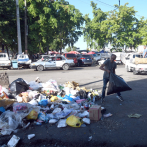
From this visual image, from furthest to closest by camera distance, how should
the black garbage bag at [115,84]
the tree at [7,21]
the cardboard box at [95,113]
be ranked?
the tree at [7,21]
the black garbage bag at [115,84]
the cardboard box at [95,113]

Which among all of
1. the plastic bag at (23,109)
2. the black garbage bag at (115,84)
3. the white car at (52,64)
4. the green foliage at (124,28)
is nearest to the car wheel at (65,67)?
the white car at (52,64)

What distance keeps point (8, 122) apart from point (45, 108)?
1443 mm

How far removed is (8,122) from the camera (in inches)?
168

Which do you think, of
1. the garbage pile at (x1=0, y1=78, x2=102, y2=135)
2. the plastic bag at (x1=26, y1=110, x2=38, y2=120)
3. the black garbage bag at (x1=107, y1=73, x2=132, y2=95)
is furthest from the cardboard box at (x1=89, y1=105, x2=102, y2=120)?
the black garbage bag at (x1=107, y1=73, x2=132, y2=95)

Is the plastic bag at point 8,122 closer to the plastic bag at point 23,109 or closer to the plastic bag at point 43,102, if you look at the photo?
the plastic bag at point 23,109

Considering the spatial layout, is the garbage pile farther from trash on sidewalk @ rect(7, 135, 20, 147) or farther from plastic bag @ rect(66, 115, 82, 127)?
trash on sidewalk @ rect(7, 135, 20, 147)

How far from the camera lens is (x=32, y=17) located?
2614 centimetres

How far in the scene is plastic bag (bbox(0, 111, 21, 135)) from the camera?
162 inches

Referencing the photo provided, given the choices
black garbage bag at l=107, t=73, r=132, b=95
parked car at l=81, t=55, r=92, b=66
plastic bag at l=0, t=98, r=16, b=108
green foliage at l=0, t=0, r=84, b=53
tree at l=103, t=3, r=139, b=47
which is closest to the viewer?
plastic bag at l=0, t=98, r=16, b=108

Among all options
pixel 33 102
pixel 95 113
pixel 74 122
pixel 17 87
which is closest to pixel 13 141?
pixel 74 122

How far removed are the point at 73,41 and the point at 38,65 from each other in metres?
34.4

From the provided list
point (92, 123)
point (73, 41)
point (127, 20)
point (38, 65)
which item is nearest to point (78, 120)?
point (92, 123)

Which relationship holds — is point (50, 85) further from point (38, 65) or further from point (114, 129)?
point (38, 65)

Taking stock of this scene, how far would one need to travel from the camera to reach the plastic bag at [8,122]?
413cm
